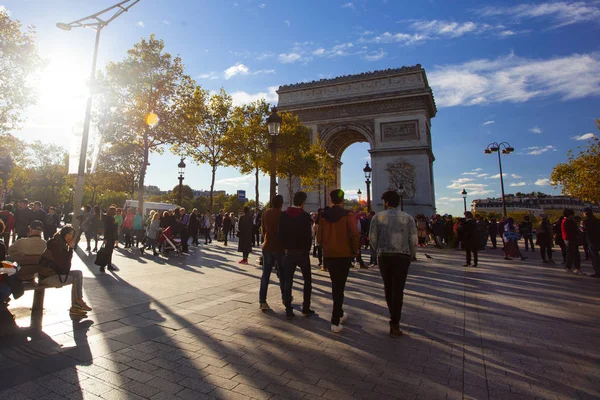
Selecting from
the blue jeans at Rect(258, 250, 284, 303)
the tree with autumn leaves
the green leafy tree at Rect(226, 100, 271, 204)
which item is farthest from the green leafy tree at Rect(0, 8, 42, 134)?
the tree with autumn leaves

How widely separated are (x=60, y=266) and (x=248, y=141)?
23723mm

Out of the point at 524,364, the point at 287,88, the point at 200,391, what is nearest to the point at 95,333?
the point at 200,391

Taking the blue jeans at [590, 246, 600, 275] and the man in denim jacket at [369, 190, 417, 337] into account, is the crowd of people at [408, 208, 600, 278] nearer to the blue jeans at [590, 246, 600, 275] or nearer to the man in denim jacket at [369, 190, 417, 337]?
the blue jeans at [590, 246, 600, 275]

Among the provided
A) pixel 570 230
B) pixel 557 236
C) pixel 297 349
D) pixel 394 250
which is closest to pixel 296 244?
pixel 394 250

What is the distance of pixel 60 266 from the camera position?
4590 millimetres

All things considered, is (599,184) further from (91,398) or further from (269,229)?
(91,398)

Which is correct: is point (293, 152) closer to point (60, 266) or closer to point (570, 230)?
point (570, 230)

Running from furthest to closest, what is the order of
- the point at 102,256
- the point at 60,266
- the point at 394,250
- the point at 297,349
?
1. the point at 102,256
2. the point at 60,266
3. the point at 394,250
4. the point at 297,349

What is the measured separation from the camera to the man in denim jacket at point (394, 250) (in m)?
4.40

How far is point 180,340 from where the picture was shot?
394 cm

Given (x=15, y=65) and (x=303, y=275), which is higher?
(x=15, y=65)

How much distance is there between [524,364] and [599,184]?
33140 mm

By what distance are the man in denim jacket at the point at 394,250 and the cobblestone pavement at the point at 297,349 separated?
17.8 inches

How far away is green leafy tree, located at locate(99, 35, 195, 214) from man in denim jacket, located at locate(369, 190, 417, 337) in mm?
21212
